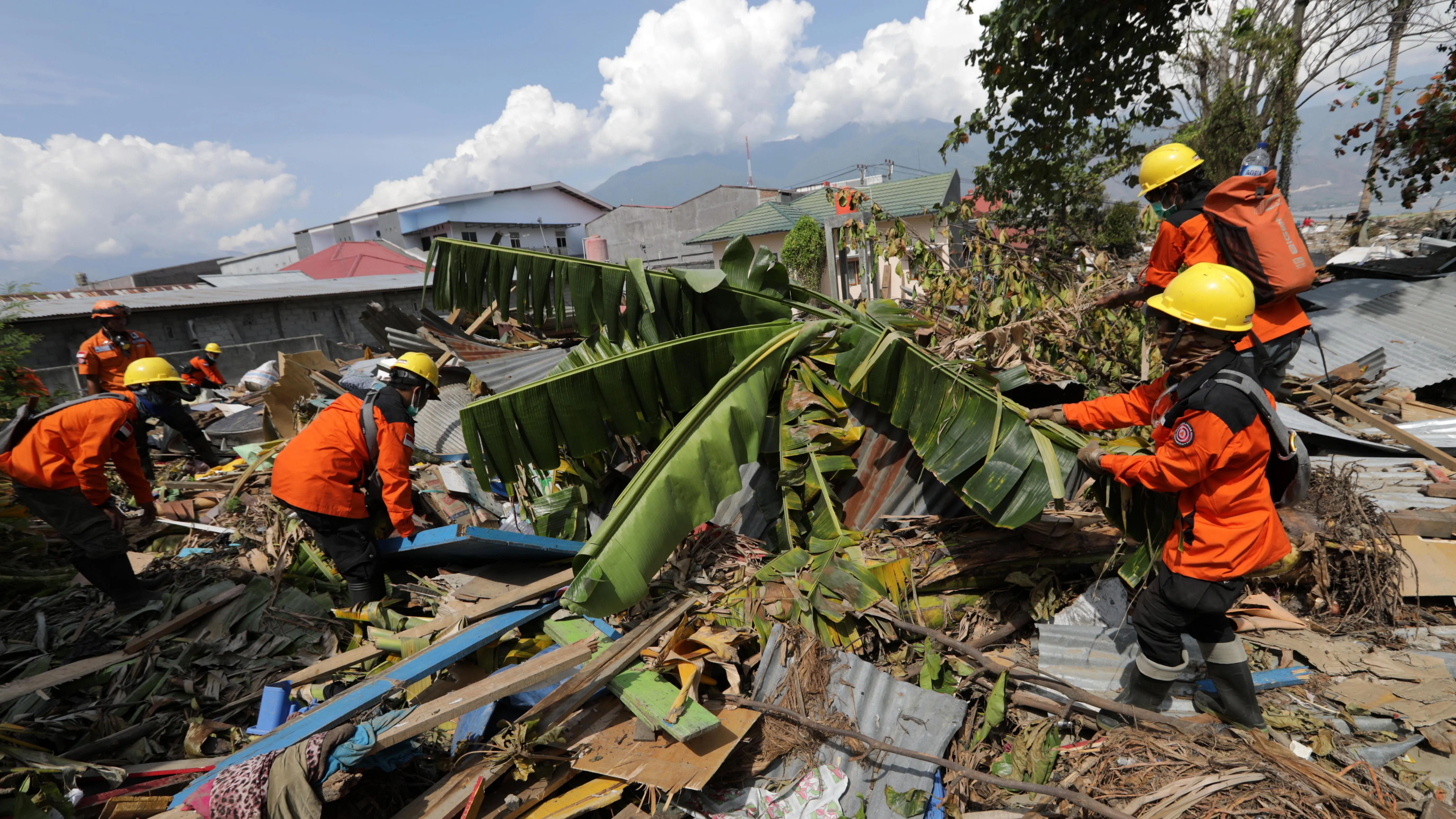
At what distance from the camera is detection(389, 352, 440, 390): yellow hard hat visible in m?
3.99

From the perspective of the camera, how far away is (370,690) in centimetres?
294

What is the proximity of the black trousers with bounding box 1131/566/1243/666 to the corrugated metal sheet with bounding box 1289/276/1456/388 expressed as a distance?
5.34 m

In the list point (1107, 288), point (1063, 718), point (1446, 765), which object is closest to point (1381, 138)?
point (1107, 288)

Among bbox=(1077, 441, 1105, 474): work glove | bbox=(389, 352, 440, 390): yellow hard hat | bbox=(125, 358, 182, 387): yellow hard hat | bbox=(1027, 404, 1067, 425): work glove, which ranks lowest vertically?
bbox=(1077, 441, 1105, 474): work glove

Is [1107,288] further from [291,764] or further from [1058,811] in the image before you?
[291,764]

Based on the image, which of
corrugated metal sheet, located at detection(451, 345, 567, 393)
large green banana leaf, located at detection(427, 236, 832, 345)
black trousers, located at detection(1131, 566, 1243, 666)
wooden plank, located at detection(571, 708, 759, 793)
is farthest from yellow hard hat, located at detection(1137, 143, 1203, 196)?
corrugated metal sheet, located at detection(451, 345, 567, 393)

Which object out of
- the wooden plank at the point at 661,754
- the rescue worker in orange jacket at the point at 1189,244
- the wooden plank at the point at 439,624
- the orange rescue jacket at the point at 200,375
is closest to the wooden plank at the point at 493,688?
the wooden plank at the point at 661,754

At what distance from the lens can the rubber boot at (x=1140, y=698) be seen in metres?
2.76

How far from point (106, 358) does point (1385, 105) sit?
23.4 metres

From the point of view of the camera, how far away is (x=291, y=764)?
7.89 feet

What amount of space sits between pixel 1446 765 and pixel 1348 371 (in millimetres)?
4734

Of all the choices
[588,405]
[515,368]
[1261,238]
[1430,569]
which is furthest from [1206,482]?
[515,368]

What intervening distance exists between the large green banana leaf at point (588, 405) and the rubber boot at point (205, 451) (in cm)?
455

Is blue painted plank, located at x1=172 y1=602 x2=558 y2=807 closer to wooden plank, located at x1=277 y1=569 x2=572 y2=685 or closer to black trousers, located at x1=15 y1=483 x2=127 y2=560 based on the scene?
wooden plank, located at x1=277 y1=569 x2=572 y2=685
